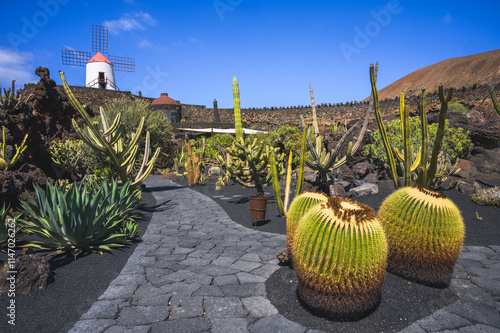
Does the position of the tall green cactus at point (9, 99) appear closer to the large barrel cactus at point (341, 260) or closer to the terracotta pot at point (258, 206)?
the terracotta pot at point (258, 206)

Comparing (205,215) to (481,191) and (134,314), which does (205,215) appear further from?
(481,191)

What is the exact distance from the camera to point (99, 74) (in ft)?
132

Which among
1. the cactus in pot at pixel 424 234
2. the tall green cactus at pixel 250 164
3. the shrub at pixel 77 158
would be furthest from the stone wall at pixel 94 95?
the cactus in pot at pixel 424 234

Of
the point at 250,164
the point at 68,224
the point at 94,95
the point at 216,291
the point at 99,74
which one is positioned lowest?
the point at 216,291

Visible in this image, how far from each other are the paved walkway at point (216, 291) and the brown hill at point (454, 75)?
42.4 metres

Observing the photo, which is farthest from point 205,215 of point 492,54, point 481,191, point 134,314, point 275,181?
point 492,54

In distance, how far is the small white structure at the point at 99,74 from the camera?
131 ft

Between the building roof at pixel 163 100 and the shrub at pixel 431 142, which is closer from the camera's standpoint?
the shrub at pixel 431 142

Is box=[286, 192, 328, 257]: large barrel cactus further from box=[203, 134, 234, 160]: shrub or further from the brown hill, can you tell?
the brown hill

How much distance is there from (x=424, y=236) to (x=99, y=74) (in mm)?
43864

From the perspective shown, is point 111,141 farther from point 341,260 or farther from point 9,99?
point 341,260

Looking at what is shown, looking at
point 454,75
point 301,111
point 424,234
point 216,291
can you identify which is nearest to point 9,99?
point 216,291

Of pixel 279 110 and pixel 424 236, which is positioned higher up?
pixel 279 110

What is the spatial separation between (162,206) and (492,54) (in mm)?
53991
